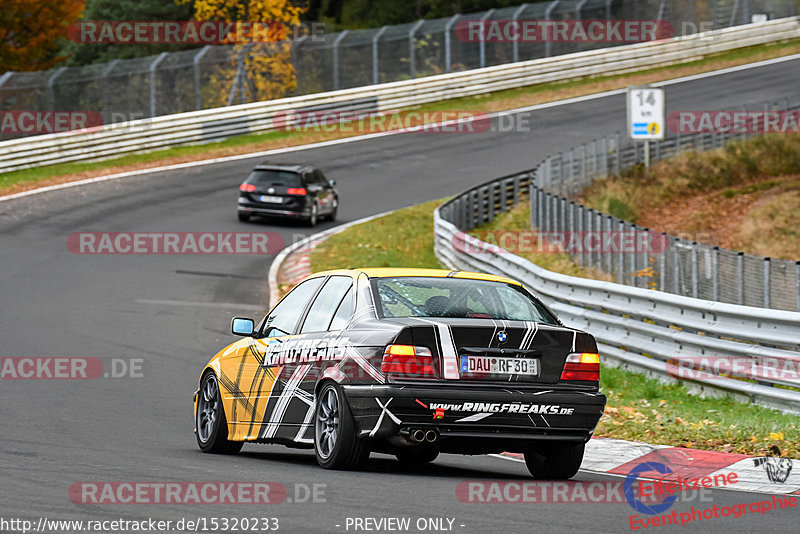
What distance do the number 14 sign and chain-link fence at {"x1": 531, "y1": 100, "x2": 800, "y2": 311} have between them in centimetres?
363

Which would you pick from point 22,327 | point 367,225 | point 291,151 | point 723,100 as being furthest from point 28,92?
Answer: point 723,100

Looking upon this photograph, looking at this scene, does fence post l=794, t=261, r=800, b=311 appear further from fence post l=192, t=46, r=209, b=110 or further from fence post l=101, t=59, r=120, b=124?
fence post l=192, t=46, r=209, b=110

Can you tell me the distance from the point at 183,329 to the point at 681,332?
301 inches

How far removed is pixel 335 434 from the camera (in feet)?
27.2

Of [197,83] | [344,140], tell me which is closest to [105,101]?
[197,83]

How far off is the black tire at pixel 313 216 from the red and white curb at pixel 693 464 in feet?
63.2

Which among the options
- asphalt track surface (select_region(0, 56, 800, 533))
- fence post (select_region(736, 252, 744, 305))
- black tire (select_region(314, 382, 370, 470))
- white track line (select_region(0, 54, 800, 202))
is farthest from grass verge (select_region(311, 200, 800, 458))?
white track line (select_region(0, 54, 800, 202))

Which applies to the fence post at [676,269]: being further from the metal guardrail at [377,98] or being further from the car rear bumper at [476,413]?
the metal guardrail at [377,98]

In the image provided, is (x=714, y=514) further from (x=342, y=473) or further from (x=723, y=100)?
(x=723, y=100)

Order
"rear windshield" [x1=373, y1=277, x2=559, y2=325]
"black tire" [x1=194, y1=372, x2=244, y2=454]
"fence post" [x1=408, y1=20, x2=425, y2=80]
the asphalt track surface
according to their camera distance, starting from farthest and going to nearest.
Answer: "fence post" [x1=408, y1=20, x2=425, y2=80]
"black tire" [x1=194, y1=372, x2=244, y2=454]
"rear windshield" [x1=373, y1=277, x2=559, y2=325]
the asphalt track surface

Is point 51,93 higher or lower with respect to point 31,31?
higher

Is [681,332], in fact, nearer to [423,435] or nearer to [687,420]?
[687,420]

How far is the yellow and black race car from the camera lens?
26.1 ft

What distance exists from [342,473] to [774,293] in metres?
7.39
